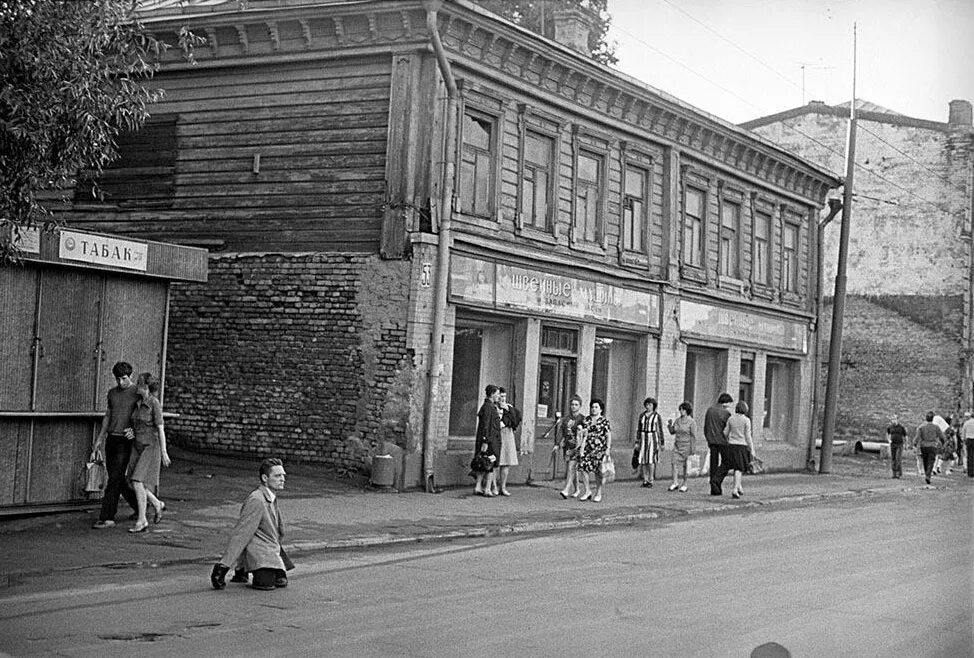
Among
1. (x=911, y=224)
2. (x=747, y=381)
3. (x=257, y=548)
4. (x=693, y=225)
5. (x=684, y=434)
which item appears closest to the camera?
(x=257, y=548)

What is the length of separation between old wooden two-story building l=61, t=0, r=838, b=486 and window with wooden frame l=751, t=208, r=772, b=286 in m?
7.75

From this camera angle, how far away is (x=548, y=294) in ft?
75.5

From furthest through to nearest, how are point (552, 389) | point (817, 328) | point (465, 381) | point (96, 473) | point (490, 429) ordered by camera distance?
point (817, 328)
point (552, 389)
point (465, 381)
point (490, 429)
point (96, 473)

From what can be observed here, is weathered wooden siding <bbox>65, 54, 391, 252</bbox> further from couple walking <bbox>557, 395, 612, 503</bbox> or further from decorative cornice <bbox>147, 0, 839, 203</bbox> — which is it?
couple walking <bbox>557, 395, 612, 503</bbox>

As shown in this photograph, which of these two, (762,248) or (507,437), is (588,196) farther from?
(762,248)

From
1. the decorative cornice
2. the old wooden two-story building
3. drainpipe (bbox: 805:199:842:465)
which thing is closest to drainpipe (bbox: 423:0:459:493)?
the old wooden two-story building

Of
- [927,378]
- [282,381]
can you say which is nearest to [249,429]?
[282,381]

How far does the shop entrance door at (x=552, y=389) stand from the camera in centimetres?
2342

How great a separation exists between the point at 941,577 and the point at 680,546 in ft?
10.4

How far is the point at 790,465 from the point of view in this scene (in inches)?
1324

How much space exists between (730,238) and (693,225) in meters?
2.19

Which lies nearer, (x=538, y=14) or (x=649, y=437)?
(x=649, y=437)

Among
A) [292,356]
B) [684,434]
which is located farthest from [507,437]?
[684,434]

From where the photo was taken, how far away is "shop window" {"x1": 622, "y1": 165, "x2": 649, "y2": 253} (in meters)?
25.9
